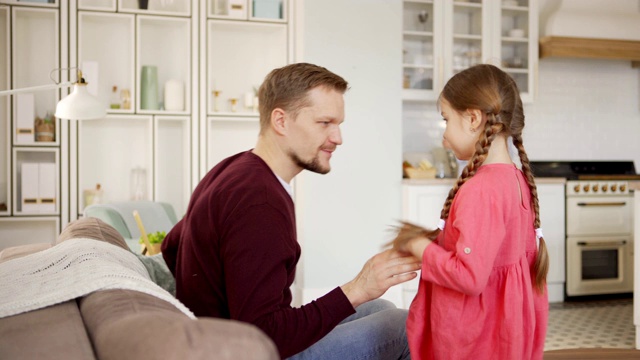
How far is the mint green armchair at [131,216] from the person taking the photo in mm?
3408

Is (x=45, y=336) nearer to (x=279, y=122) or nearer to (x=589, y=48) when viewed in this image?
(x=279, y=122)

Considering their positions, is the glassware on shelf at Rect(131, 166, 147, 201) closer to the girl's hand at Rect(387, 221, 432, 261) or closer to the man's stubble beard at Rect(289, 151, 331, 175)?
the man's stubble beard at Rect(289, 151, 331, 175)

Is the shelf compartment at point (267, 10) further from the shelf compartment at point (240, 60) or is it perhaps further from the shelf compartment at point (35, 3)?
the shelf compartment at point (35, 3)

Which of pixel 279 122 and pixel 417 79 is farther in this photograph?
pixel 417 79

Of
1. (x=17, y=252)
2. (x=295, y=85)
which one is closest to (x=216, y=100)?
(x=17, y=252)

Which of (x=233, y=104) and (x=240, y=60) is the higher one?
(x=240, y=60)

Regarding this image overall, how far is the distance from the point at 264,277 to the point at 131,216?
249 cm

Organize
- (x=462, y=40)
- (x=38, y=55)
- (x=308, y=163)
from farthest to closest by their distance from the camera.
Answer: (x=462, y=40) → (x=38, y=55) → (x=308, y=163)

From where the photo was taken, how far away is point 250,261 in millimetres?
1371

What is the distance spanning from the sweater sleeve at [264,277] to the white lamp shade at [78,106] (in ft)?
6.25

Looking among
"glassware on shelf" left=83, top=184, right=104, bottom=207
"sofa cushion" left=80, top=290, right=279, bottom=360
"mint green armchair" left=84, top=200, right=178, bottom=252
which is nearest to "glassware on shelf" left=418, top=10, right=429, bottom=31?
"mint green armchair" left=84, top=200, right=178, bottom=252

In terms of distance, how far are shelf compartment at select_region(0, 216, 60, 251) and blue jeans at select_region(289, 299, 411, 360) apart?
3.79 m

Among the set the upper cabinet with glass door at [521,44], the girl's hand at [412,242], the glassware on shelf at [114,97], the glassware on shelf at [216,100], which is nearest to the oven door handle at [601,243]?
the upper cabinet with glass door at [521,44]

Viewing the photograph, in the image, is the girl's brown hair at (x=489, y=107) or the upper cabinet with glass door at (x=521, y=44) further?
the upper cabinet with glass door at (x=521, y=44)
